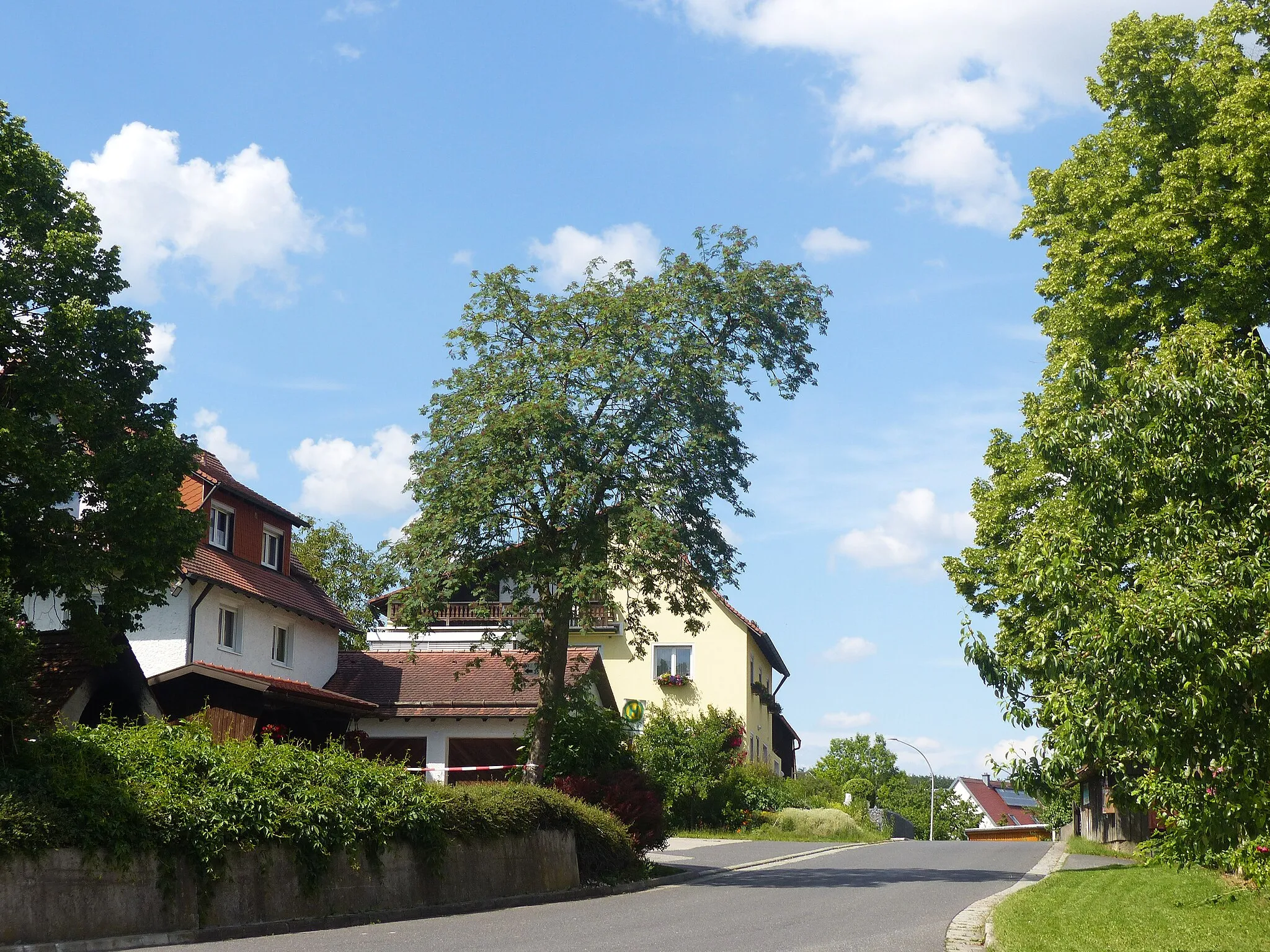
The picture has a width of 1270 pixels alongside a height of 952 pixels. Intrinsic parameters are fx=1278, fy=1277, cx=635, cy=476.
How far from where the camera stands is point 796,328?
973 inches

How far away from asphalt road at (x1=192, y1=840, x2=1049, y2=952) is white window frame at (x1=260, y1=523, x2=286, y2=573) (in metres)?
16.8

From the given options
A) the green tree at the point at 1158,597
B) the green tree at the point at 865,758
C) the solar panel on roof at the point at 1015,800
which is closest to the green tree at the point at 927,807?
the green tree at the point at 865,758

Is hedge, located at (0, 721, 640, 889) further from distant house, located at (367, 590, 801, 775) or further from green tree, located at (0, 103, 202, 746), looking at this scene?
distant house, located at (367, 590, 801, 775)

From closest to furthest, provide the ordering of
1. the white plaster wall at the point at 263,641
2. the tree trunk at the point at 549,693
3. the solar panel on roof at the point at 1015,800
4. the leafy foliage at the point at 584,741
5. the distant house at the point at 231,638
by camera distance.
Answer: the tree trunk at the point at 549,693 → the leafy foliage at the point at 584,741 → the distant house at the point at 231,638 → the white plaster wall at the point at 263,641 → the solar panel on roof at the point at 1015,800

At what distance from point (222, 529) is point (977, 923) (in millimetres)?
23874

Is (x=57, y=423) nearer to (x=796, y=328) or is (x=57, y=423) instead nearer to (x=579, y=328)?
(x=579, y=328)

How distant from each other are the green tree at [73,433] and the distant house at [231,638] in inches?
124

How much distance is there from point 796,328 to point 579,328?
420 cm

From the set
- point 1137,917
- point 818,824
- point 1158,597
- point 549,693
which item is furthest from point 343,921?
point 818,824

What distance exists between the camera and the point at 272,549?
119 ft

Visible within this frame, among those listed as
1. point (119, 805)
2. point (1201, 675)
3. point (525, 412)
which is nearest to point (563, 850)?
point (525, 412)

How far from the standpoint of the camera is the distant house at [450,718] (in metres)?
34.7

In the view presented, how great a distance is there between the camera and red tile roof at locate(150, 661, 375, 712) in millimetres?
28141

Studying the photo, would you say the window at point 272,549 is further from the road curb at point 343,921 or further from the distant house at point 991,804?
the distant house at point 991,804
